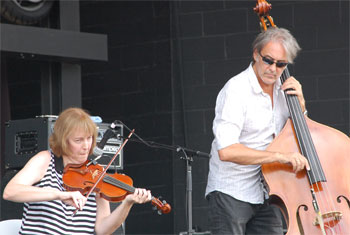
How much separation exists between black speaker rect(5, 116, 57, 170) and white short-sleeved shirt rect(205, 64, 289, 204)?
3.72 ft

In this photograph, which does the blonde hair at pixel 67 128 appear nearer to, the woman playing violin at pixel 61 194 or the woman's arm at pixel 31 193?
the woman playing violin at pixel 61 194

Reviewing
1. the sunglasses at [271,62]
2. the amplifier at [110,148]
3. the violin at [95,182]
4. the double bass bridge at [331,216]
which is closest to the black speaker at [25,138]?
the amplifier at [110,148]

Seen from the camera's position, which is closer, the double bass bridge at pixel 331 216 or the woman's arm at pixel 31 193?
the woman's arm at pixel 31 193

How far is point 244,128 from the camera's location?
4.02 meters

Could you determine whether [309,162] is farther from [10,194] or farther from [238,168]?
[10,194]

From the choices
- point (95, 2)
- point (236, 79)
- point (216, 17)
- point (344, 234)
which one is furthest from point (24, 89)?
point (344, 234)

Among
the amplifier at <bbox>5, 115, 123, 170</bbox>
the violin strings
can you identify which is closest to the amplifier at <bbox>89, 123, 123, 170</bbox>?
the amplifier at <bbox>5, 115, 123, 170</bbox>

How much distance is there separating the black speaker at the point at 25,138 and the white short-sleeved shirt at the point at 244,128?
1.13m

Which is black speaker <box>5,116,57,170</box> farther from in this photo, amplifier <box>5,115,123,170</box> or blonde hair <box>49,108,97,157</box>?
blonde hair <box>49,108,97,157</box>

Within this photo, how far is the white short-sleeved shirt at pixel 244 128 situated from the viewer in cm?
395

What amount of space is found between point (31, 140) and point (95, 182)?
4.08 feet

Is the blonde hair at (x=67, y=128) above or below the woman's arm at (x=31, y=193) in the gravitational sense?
above

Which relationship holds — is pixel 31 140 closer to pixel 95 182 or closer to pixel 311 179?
pixel 95 182

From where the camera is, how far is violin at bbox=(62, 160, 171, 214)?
3617 millimetres
